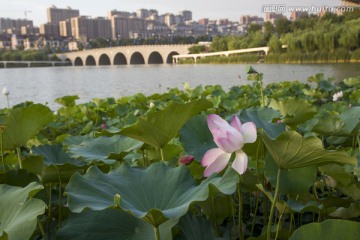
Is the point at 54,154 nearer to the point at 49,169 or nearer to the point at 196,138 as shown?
the point at 49,169

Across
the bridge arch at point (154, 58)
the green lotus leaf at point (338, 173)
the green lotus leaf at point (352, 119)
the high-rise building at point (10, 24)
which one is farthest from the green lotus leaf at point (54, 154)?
the high-rise building at point (10, 24)

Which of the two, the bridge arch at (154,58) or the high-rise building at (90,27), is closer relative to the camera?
the bridge arch at (154,58)

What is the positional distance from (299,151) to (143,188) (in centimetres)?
18

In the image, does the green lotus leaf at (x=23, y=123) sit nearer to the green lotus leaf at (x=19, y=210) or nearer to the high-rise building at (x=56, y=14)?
the green lotus leaf at (x=19, y=210)

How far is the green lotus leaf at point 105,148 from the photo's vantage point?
665 millimetres

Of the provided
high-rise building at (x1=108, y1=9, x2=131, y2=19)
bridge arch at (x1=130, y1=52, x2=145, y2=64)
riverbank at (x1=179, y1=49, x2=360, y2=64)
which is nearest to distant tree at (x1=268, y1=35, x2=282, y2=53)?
riverbank at (x1=179, y1=49, x2=360, y2=64)

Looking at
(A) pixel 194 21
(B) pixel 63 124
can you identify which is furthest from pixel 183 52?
(A) pixel 194 21

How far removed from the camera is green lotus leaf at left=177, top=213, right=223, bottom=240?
0.48 meters

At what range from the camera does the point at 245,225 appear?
749 millimetres

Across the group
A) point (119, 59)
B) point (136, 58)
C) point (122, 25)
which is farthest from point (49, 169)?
point (122, 25)

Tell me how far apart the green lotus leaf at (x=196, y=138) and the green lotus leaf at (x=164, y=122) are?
41mm

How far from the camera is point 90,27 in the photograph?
7662cm

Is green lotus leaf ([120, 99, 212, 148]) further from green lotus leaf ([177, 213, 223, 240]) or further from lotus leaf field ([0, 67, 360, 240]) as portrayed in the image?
green lotus leaf ([177, 213, 223, 240])

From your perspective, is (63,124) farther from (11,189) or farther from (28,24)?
(28,24)
